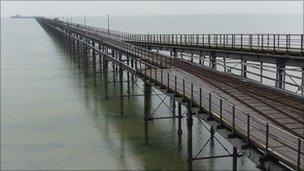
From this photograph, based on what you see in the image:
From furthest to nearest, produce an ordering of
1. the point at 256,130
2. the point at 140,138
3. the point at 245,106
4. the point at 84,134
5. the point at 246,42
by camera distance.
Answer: the point at 246,42, the point at 84,134, the point at 140,138, the point at 245,106, the point at 256,130

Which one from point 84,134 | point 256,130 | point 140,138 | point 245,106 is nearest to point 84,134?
point 84,134

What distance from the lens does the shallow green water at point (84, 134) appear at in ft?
82.2

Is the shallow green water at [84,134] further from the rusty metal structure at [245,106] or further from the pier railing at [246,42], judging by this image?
the pier railing at [246,42]

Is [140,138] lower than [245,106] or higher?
lower

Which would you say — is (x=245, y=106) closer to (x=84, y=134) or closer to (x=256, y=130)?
(x=256, y=130)

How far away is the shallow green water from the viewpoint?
25.0m

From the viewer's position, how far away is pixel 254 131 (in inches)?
603

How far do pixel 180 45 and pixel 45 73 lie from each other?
87.4ft

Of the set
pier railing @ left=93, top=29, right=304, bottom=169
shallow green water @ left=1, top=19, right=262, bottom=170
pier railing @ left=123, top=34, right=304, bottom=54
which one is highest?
pier railing @ left=123, top=34, right=304, bottom=54

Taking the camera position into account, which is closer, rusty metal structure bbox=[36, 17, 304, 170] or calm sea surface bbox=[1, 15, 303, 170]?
rusty metal structure bbox=[36, 17, 304, 170]

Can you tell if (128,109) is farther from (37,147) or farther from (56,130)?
(37,147)

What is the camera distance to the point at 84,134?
31359 mm

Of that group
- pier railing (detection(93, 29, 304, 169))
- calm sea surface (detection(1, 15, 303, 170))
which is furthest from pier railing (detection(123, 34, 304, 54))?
pier railing (detection(93, 29, 304, 169))

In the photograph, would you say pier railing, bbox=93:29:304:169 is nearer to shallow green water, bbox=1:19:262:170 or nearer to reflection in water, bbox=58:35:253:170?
reflection in water, bbox=58:35:253:170
